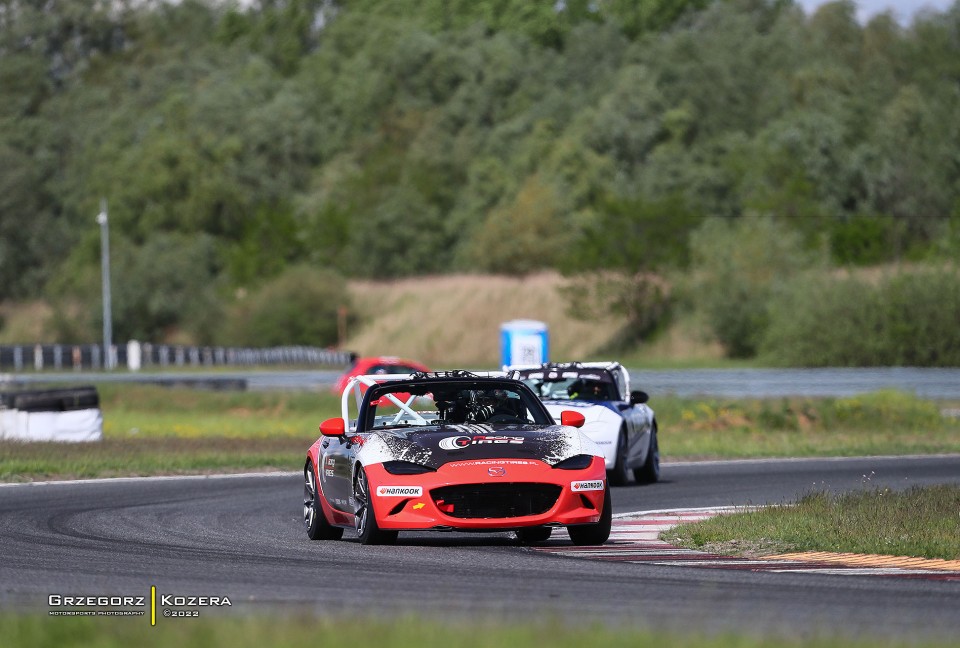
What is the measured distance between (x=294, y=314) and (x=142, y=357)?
15.5 meters

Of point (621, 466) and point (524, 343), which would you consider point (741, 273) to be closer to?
point (524, 343)

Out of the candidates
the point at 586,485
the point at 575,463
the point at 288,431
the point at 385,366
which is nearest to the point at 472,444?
the point at 575,463

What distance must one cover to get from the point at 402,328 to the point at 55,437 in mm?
57304

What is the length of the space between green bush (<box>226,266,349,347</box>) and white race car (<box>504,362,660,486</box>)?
67040mm

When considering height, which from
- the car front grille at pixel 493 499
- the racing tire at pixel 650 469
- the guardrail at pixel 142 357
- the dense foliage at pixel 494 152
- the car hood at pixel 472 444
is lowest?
the guardrail at pixel 142 357

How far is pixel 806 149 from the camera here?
303 ft

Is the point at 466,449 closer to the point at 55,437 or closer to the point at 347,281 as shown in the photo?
the point at 55,437

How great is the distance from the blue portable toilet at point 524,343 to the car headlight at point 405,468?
3498 cm

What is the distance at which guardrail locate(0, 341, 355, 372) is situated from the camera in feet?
241

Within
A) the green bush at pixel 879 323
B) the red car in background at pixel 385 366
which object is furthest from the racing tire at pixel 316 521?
the green bush at pixel 879 323

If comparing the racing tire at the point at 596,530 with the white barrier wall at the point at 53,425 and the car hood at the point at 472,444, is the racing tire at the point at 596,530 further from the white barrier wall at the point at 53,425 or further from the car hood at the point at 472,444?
the white barrier wall at the point at 53,425

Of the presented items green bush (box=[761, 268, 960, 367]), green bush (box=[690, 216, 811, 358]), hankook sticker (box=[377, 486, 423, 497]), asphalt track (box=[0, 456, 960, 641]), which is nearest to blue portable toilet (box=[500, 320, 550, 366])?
green bush (box=[761, 268, 960, 367])

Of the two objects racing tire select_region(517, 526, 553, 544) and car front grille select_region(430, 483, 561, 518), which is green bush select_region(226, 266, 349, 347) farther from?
car front grille select_region(430, 483, 561, 518)

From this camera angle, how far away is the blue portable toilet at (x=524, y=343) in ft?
160
